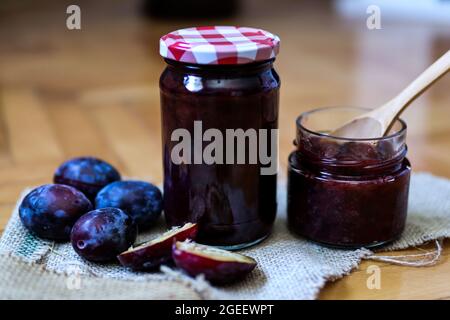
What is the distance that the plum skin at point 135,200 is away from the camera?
2.70 ft

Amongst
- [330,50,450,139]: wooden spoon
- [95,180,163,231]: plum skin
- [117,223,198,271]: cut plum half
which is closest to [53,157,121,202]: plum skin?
[95,180,163,231]: plum skin

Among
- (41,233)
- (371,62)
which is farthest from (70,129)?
(371,62)

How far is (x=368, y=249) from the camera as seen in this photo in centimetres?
80

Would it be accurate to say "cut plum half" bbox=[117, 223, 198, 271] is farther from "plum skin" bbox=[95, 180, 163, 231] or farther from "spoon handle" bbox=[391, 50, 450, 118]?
"spoon handle" bbox=[391, 50, 450, 118]

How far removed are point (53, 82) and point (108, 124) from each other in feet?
A: 1.12

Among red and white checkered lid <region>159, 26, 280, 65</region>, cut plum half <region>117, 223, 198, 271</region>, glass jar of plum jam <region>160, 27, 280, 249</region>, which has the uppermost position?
red and white checkered lid <region>159, 26, 280, 65</region>

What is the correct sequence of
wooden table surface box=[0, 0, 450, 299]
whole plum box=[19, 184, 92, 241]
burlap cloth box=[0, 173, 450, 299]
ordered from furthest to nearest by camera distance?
wooden table surface box=[0, 0, 450, 299] → whole plum box=[19, 184, 92, 241] → burlap cloth box=[0, 173, 450, 299]

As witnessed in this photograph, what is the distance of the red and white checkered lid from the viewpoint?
702mm

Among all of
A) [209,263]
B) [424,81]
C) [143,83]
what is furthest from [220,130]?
[143,83]

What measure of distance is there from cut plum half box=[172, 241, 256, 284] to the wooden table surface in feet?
0.32

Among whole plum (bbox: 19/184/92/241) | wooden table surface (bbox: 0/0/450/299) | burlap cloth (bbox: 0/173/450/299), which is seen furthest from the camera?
wooden table surface (bbox: 0/0/450/299)

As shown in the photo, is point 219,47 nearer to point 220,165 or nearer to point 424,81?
point 220,165

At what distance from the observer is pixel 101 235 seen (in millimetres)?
743
